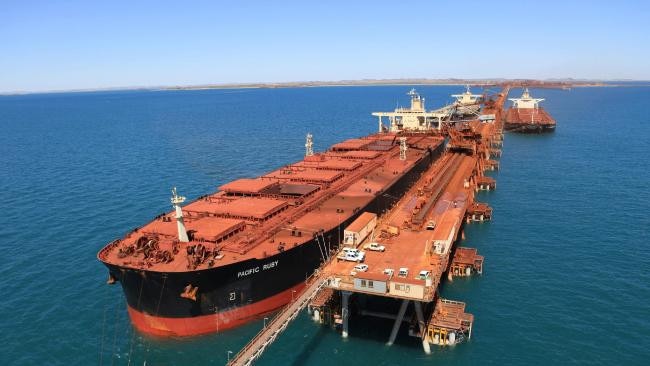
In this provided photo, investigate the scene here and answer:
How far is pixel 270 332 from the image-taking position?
32719mm

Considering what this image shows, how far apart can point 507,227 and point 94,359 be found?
182 ft

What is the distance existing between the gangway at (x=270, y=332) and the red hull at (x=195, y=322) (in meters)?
4.73

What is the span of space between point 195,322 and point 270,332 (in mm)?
9012

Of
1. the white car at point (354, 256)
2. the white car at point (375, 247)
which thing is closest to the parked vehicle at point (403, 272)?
the white car at point (354, 256)

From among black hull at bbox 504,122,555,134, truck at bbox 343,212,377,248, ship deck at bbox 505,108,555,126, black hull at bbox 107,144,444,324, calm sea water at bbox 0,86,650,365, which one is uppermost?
ship deck at bbox 505,108,555,126

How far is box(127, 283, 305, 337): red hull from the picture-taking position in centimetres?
3822

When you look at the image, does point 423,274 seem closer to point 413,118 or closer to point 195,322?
point 195,322

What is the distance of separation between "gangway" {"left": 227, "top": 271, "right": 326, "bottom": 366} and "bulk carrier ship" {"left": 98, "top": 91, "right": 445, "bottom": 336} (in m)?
4.79

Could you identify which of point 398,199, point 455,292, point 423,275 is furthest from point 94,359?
point 398,199

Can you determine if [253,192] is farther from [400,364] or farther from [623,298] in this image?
[623,298]

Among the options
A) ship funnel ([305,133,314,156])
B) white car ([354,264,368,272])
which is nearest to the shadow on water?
white car ([354,264,368,272])

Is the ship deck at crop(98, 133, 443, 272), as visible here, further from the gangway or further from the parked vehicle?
the parked vehicle

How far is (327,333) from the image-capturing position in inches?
1582

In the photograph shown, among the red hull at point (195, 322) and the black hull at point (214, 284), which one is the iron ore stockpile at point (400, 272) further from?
the black hull at point (214, 284)
